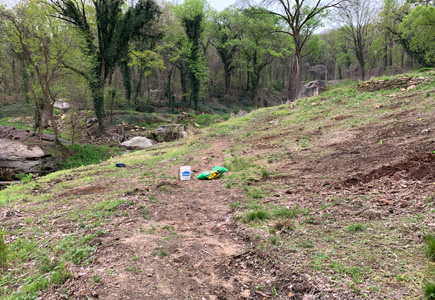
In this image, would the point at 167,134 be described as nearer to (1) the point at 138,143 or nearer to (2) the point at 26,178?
(1) the point at 138,143

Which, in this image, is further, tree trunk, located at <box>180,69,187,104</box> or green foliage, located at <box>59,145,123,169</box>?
tree trunk, located at <box>180,69,187,104</box>

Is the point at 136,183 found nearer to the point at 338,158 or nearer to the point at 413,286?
the point at 338,158

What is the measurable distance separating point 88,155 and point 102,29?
10712 mm

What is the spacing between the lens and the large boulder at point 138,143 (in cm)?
1812

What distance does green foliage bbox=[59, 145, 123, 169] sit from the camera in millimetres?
14995

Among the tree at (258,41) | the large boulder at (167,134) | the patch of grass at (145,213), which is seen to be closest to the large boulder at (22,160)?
the large boulder at (167,134)

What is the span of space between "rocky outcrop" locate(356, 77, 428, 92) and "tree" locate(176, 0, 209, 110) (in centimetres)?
2000

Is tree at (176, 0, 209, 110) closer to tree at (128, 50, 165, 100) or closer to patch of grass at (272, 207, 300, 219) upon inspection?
tree at (128, 50, 165, 100)

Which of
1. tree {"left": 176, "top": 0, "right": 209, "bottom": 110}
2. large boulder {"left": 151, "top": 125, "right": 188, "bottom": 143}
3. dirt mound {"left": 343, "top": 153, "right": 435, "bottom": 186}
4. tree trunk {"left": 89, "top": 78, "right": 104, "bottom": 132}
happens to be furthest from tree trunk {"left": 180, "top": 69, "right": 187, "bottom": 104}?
dirt mound {"left": 343, "top": 153, "right": 435, "bottom": 186}

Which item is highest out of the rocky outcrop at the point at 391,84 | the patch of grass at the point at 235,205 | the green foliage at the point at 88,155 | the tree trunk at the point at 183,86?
the tree trunk at the point at 183,86

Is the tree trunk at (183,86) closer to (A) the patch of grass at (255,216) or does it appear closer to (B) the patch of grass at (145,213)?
(B) the patch of grass at (145,213)

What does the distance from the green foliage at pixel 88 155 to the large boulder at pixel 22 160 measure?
1.03 m

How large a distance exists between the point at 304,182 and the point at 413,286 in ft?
10.4

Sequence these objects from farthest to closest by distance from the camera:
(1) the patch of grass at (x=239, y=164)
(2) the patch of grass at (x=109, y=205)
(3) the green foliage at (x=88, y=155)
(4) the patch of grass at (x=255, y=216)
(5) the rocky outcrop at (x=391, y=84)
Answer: (3) the green foliage at (x=88, y=155)
(5) the rocky outcrop at (x=391, y=84)
(1) the patch of grass at (x=239, y=164)
(2) the patch of grass at (x=109, y=205)
(4) the patch of grass at (x=255, y=216)
